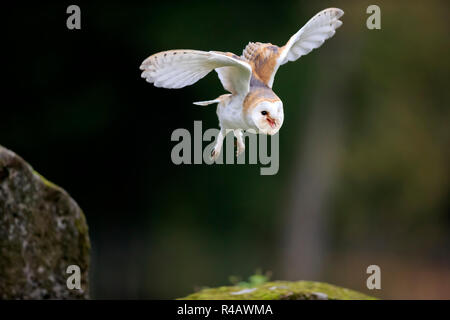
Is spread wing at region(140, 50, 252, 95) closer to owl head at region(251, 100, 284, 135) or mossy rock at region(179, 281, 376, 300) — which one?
owl head at region(251, 100, 284, 135)

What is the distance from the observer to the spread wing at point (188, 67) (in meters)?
0.79

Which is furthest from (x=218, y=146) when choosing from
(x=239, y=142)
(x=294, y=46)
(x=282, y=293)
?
(x=282, y=293)

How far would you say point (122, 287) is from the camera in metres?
2.85

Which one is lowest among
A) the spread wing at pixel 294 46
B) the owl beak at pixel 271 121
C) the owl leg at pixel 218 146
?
the owl leg at pixel 218 146

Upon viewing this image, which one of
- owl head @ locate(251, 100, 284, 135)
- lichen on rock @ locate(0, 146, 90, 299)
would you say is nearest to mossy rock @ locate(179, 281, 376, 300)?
lichen on rock @ locate(0, 146, 90, 299)

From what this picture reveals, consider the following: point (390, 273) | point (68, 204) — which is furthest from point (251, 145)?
point (390, 273)

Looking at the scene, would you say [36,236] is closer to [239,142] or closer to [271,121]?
[239,142]

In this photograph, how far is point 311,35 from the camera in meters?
0.93

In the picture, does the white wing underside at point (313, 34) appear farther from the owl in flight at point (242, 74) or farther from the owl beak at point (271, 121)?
the owl beak at point (271, 121)

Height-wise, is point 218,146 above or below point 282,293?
above

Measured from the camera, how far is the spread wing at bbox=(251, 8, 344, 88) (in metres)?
0.86

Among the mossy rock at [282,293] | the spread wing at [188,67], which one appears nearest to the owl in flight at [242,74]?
the spread wing at [188,67]

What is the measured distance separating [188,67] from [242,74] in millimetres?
80

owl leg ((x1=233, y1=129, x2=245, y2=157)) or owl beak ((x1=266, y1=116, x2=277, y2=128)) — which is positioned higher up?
owl beak ((x1=266, y1=116, x2=277, y2=128))
